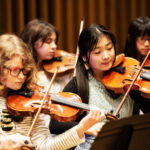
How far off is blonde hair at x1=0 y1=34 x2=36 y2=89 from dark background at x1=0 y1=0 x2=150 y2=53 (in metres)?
1.06

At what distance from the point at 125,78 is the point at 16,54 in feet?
1.98

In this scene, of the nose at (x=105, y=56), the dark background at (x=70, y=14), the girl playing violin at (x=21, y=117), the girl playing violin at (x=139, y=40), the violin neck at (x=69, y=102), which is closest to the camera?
the girl playing violin at (x=21, y=117)

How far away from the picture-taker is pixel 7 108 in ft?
4.22

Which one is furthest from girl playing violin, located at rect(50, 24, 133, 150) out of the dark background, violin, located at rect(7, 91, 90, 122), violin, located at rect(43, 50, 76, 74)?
the dark background

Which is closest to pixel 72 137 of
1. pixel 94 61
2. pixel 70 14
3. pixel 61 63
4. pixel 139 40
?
pixel 94 61

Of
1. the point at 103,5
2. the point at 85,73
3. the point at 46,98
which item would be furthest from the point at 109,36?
the point at 103,5

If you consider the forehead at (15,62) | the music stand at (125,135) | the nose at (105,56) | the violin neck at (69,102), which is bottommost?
the violin neck at (69,102)

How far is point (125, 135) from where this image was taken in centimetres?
92

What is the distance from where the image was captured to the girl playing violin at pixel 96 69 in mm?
1539

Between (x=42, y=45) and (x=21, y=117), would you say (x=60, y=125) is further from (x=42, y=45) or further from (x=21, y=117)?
(x=42, y=45)

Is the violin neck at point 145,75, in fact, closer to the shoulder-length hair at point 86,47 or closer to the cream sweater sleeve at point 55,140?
the shoulder-length hair at point 86,47

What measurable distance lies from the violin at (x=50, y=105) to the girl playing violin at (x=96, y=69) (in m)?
0.12

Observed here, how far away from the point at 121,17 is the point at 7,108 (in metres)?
1.94

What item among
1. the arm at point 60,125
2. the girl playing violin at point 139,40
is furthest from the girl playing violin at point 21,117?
the girl playing violin at point 139,40
